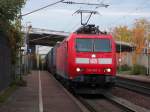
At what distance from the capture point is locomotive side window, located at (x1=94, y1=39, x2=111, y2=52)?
25688 mm

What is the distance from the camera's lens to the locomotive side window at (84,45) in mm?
25702

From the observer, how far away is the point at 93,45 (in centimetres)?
2588

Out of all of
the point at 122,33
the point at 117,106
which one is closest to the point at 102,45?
the point at 117,106

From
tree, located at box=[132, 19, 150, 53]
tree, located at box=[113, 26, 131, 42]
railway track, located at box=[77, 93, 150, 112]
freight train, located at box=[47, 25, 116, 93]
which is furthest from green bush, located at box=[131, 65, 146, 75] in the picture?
freight train, located at box=[47, 25, 116, 93]

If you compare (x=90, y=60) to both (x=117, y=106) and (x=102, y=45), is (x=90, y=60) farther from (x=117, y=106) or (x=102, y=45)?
(x=117, y=106)

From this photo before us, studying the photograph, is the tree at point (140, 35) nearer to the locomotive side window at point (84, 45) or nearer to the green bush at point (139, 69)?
the green bush at point (139, 69)

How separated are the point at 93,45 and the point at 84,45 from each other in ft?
1.44

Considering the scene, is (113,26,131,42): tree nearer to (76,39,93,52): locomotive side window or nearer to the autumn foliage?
the autumn foliage

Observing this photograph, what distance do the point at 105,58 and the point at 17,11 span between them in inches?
233

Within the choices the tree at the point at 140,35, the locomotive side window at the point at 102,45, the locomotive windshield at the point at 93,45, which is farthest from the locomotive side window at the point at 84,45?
the tree at the point at 140,35

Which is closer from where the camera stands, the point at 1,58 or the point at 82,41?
the point at 1,58

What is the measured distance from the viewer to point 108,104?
22.6 m

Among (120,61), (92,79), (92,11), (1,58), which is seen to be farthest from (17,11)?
(120,61)

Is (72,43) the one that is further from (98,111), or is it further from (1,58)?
(98,111)
